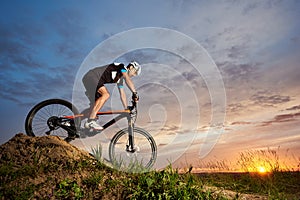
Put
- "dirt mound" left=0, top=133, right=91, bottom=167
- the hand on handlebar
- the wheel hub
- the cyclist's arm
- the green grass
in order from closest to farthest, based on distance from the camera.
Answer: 1. the green grass
2. "dirt mound" left=0, top=133, right=91, bottom=167
3. the cyclist's arm
4. the hand on handlebar
5. the wheel hub

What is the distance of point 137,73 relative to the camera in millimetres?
7602

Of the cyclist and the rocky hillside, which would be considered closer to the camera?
the rocky hillside

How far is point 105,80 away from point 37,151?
7.46ft

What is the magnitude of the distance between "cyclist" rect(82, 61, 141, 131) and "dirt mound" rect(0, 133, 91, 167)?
96 centimetres

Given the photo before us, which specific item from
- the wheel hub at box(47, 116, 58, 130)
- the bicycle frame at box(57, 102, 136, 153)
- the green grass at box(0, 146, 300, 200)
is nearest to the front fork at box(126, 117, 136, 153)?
the bicycle frame at box(57, 102, 136, 153)

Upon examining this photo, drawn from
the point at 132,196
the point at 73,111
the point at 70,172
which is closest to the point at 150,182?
the point at 132,196

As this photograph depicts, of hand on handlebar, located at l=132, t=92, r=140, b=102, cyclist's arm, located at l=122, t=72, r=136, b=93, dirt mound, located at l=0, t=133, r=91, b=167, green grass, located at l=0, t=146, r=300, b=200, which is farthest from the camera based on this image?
hand on handlebar, located at l=132, t=92, r=140, b=102

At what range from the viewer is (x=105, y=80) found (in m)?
7.54

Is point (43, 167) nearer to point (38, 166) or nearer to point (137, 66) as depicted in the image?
point (38, 166)

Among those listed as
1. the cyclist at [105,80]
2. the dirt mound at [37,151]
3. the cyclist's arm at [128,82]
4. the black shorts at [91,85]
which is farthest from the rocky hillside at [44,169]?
the cyclist's arm at [128,82]

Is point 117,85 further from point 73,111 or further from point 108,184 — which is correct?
point 108,184

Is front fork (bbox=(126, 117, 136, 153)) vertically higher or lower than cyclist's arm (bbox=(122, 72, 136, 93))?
lower

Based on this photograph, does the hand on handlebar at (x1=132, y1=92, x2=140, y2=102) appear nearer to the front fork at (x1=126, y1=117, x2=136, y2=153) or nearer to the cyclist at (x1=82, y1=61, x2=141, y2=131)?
the cyclist at (x1=82, y1=61, x2=141, y2=131)

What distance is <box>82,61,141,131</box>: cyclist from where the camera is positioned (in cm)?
745
